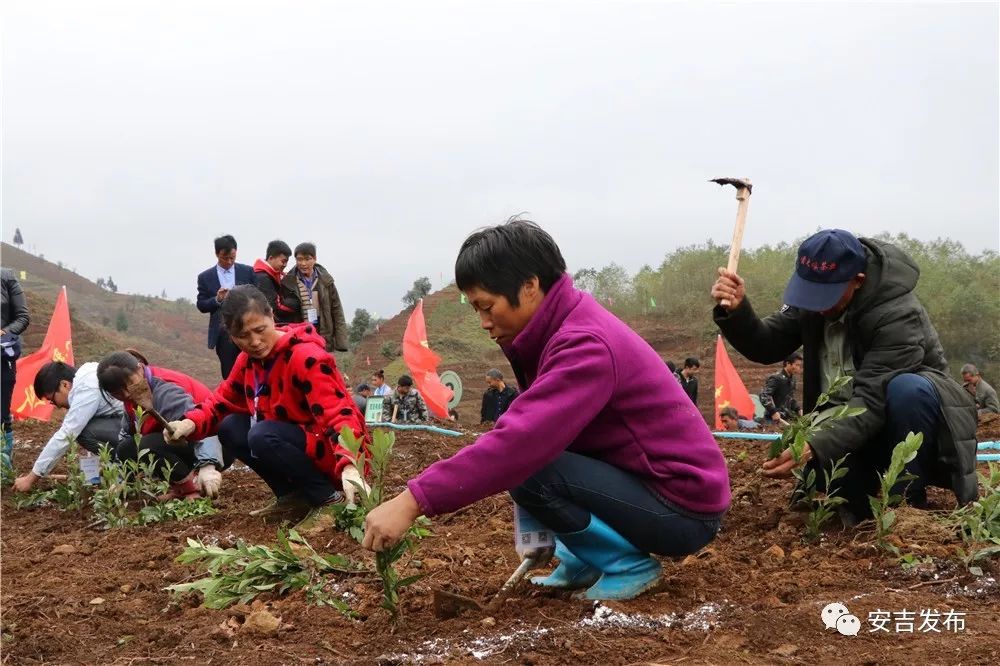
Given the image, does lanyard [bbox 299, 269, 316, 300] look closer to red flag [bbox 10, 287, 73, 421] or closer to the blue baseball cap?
the blue baseball cap

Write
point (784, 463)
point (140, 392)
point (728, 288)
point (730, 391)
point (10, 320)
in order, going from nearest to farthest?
point (784, 463) < point (728, 288) < point (140, 392) < point (10, 320) < point (730, 391)

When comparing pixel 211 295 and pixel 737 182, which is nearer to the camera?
pixel 737 182

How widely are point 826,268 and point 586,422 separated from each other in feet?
4.67

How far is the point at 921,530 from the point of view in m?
2.95

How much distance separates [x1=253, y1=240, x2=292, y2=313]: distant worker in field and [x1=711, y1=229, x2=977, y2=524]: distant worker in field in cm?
417

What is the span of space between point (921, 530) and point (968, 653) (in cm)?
102

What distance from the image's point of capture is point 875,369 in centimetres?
318

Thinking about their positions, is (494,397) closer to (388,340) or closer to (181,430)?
(181,430)

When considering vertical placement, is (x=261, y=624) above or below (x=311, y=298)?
below

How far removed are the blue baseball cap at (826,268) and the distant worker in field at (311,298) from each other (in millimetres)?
4292

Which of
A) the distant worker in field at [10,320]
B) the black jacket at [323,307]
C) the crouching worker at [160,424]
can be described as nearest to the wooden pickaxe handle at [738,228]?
the crouching worker at [160,424]

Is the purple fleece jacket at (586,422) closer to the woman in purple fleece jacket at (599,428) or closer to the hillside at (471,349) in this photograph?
the woman in purple fleece jacket at (599,428)

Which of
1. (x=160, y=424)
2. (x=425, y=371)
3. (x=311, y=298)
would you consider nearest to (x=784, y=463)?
(x=160, y=424)

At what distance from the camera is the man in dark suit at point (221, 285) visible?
673 centimetres
